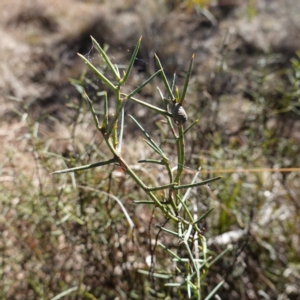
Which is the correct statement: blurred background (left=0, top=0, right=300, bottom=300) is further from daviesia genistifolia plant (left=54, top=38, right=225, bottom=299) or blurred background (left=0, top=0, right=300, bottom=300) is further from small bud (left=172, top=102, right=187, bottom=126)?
small bud (left=172, top=102, right=187, bottom=126)

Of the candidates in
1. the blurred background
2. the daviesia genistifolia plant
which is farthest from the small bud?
the blurred background

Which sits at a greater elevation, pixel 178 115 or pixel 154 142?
pixel 178 115

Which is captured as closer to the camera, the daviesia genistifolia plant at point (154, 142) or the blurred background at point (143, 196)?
the daviesia genistifolia plant at point (154, 142)

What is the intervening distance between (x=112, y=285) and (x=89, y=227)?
0.85 feet

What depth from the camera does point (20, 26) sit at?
4.55m

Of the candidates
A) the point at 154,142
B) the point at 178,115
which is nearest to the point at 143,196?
the point at 154,142

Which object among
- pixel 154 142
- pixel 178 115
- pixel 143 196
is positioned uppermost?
pixel 178 115

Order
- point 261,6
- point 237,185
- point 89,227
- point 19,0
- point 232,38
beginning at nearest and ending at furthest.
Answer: point 89,227, point 237,185, point 232,38, point 261,6, point 19,0

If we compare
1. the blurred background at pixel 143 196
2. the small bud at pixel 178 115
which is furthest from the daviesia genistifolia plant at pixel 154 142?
the blurred background at pixel 143 196

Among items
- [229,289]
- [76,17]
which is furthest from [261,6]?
[229,289]

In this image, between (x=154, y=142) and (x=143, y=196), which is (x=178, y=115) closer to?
(x=154, y=142)

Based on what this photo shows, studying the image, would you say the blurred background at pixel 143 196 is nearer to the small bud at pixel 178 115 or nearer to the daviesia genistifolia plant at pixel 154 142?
the daviesia genistifolia plant at pixel 154 142

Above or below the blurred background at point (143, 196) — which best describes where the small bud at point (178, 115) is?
above

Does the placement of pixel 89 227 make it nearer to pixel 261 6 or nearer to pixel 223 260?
pixel 223 260
